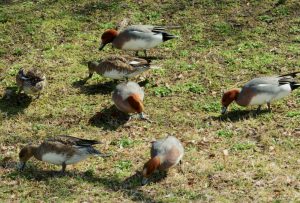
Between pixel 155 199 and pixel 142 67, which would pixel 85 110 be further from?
pixel 155 199

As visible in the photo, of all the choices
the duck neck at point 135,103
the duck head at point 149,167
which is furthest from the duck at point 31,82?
the duck head at point 149,167

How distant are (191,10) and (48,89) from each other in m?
4.34

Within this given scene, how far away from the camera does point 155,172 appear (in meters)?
7.50

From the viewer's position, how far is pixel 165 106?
31.2 ft

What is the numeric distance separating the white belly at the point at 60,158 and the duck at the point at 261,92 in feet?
8.98

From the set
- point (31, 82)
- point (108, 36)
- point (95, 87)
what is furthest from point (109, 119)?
point (108, 36)

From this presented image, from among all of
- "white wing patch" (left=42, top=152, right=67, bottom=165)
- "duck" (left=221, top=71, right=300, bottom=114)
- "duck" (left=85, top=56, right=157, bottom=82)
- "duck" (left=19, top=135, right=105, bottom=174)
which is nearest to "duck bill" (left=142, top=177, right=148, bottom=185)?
"duck" (left=19, top=135, right=105, bottom=174)

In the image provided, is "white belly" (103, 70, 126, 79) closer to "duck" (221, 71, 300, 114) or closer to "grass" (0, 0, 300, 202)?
"grass" (0, 0, 300, 202)

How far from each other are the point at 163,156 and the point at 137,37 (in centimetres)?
421

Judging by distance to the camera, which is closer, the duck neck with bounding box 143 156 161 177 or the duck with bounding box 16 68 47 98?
the duck neck with bounding box 143 156 161 177

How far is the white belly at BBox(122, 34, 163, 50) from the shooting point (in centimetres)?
1112

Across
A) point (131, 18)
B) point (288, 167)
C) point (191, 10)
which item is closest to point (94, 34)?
point (131, 18)

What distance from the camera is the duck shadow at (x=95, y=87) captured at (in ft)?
33.2

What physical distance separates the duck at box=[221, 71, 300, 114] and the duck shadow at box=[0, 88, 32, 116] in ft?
10.8
